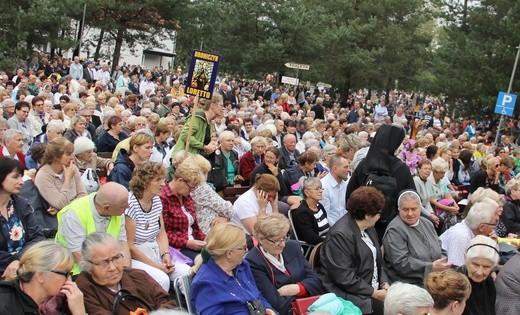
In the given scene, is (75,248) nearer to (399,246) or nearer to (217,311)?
(217,311)

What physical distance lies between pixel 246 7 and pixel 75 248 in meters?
27.0

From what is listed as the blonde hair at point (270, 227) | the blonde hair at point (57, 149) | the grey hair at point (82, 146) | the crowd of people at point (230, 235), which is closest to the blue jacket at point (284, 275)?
the crowd of people at point (230, 235)

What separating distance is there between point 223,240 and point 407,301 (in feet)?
4.53

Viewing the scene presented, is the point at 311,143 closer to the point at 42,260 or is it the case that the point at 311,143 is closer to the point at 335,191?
the point at 335,191

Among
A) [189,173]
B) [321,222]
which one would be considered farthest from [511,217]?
[189,173]

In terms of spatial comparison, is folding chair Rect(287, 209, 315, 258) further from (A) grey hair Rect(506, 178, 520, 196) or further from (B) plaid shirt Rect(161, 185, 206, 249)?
(A) grey hair Rect(506, 178, 520, 196)

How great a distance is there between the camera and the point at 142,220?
229 inches

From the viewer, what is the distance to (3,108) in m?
11.8

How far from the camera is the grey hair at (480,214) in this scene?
6.70 metres

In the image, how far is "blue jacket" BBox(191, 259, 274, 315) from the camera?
15.6ft

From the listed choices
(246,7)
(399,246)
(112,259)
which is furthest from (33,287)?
(246,7)

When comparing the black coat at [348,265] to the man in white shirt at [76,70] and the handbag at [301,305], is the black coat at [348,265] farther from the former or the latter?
the man in white shirt at [76,70]

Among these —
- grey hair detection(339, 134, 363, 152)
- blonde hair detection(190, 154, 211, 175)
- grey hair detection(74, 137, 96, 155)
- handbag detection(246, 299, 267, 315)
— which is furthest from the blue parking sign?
handbag detection(246, 299, 267, 315)

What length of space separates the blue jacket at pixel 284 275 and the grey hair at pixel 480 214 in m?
2.00
